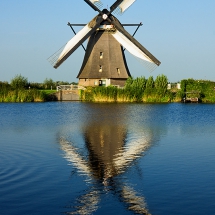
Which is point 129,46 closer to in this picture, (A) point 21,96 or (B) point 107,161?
(A) point 21,96

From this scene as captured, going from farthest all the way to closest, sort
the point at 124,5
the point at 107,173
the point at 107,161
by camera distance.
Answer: the point at 124,5 < the point at 107,161 < the point at 107,173

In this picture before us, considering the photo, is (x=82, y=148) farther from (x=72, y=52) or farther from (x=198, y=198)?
(x=72, y=52)

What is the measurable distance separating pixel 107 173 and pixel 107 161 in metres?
1.55

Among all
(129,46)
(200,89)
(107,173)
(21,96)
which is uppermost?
(129,46)

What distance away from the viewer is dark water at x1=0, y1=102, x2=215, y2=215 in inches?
286

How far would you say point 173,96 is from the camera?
42344mm

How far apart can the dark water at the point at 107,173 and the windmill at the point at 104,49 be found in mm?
22857

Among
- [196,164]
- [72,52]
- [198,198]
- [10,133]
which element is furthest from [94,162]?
[72,52]

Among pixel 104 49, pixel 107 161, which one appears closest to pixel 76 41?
pixel 104 49

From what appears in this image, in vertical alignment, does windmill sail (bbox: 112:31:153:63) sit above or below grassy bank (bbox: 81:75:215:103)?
above

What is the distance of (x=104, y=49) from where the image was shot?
4350 cm

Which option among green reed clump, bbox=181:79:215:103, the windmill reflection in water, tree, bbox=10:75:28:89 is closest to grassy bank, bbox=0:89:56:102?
tree, bbox=10:75:28:89

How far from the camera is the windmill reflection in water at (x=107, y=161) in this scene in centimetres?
745

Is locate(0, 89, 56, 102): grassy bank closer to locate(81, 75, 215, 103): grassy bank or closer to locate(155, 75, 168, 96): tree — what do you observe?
locate(81, 75, 215, 103): grassy bank
